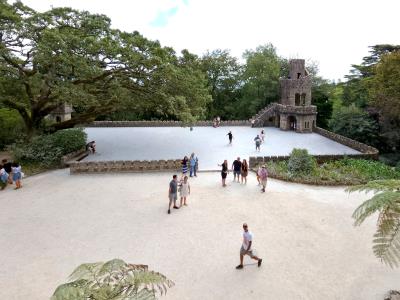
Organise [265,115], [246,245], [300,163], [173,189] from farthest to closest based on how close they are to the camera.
Answer: [265,115], [300,163], [173,189], [246,245]

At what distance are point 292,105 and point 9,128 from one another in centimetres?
3076

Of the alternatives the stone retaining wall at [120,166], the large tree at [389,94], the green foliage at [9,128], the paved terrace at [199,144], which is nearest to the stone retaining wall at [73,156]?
the paved terrace at [199,144]

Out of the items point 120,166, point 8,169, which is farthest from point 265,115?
point 8,169

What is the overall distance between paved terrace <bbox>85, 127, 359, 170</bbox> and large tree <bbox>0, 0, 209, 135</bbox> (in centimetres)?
353

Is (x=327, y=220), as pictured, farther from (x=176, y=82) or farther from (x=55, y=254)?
(x=176, y=82)

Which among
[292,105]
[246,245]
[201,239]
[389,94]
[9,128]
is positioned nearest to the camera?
[246,245]

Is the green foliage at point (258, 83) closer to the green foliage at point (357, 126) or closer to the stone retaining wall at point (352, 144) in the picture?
the stone retaining wall at point (352, 144)

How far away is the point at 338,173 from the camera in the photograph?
2036cm

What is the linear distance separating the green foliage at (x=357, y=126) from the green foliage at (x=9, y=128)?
31.2 meters

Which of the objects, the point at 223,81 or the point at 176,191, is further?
the point at 223,81

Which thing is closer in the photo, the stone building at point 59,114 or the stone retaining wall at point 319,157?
the stone retaining wall at point 319,157

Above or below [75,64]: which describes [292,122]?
below

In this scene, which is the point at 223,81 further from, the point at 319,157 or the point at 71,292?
the point at 71,292

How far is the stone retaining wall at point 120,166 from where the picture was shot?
21047mm
